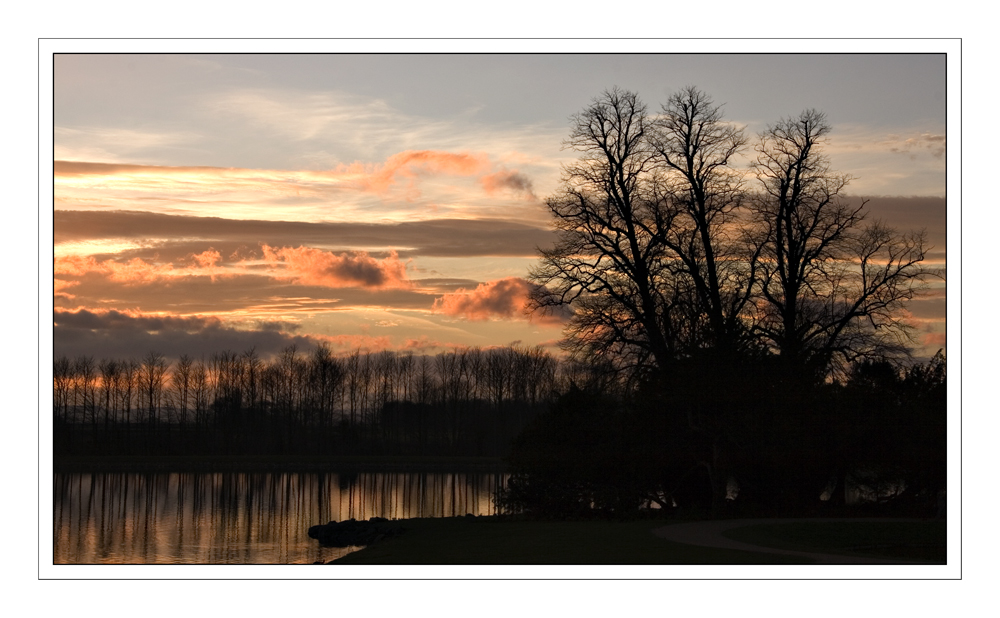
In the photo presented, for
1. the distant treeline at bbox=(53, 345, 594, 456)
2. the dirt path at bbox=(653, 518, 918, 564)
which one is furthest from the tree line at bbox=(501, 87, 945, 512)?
the distant treeline at bbox=(53, 345, 594, 456)

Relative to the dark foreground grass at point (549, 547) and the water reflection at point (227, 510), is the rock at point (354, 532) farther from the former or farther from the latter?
the dark foreground grass at point (549, 547)

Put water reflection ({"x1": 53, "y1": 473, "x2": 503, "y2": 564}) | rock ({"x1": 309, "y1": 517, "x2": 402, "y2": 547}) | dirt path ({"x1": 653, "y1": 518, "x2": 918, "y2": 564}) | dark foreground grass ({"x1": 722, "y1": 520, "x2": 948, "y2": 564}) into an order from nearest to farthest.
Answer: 1. dirt path ({"x1": 653, "y1": 518, "x2": 918, "y2": 564})
2. dark foreground grass ({"x1": 722, "y1": 520, "x2": 948, "y2": 564})
3. water reflection ({"x1": 53, "y1": 473, "x2": 503, "y2": 564})
4. rock ({"x1": 309, "y1": 517, "x2": 402, "y2": 547})

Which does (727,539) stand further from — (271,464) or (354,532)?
(271,464)

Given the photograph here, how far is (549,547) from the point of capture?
66.2 feet

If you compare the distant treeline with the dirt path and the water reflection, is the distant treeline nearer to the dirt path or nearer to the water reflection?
the water reflection

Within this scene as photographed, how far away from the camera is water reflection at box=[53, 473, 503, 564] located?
31.2 meters

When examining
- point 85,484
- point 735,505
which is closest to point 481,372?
point 85,484

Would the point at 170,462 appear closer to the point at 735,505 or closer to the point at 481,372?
the point at 481,372

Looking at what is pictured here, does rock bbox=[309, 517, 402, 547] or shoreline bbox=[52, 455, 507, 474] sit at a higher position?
rock bbox=[309, 517, 402, 547]

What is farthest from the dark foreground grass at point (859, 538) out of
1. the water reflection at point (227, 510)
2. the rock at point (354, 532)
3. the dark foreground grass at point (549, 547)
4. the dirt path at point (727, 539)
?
the water reflection at point (227, 510)

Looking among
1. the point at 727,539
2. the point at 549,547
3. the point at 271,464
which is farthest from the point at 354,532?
the point at 271,464

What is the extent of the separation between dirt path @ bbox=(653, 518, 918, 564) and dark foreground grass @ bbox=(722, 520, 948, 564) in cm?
44
